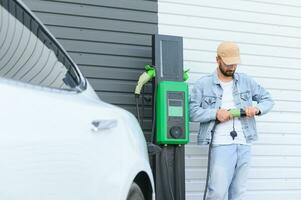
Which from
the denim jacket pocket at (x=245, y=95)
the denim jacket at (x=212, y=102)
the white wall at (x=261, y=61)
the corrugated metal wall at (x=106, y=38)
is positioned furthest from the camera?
the white wall at (x=261, y=61)

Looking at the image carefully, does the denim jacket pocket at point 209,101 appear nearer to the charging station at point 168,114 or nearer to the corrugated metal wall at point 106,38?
the charging station at point 168,114

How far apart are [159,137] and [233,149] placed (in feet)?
2.39

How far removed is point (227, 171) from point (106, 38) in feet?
6.24

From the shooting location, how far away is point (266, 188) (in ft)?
22.2

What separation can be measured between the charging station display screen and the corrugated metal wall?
20.8 inches

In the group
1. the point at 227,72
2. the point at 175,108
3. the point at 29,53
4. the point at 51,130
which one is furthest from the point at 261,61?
the point at 51,130

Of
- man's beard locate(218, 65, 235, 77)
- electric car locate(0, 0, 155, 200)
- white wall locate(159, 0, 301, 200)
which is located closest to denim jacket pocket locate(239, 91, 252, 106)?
man's beard locate(218, 65, 235, 77)

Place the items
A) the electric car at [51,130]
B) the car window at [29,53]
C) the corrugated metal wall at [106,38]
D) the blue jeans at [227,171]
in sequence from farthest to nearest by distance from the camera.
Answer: the corrugated metal wall at [106,38] → the blue jeans at [227,171] → the car window at [29,53] → the electric car at [51,130]

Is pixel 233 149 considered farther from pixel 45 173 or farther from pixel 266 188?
pixel 45 173

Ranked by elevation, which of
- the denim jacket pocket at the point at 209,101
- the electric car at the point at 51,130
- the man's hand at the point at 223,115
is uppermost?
the electric car at the point at 51,130

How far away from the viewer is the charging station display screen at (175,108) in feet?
18.2

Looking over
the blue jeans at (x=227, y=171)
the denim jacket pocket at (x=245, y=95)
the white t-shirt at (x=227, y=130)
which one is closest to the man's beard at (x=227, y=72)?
the white t-shirt at (x=227, y=130)

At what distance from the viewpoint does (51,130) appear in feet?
6.74

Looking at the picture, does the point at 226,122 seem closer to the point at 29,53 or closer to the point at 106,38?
the point at 106,38
